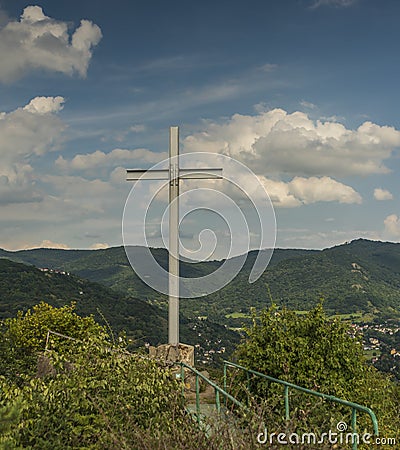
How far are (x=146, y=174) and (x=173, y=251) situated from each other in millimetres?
1778

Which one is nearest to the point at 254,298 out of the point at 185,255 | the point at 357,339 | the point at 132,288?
the point at 132,288

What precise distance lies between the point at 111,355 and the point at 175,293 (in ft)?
14.1

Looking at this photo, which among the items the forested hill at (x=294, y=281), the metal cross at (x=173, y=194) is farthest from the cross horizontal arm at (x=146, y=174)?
the forested hill at (x=294, y=281)

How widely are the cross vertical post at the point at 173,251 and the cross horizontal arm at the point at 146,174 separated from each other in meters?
0.15

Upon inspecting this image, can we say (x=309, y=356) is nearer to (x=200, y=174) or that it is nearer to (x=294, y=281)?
(x=200, y=174)

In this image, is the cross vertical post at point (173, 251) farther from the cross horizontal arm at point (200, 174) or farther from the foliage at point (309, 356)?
the foliage at point (309, 356)

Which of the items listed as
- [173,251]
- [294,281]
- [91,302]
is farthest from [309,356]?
[294,281]

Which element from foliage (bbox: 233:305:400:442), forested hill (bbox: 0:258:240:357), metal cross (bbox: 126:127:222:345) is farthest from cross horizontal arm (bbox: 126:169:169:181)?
forested hill (bbox: 0:258:240:357)

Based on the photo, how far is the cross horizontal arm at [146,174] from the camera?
12.6 meters

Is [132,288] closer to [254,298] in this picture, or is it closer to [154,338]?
[254,298]

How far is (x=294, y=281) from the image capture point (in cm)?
6162

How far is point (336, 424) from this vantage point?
5836 millimetres

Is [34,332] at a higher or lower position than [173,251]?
lower

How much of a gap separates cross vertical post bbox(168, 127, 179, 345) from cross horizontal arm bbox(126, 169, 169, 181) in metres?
0.15
